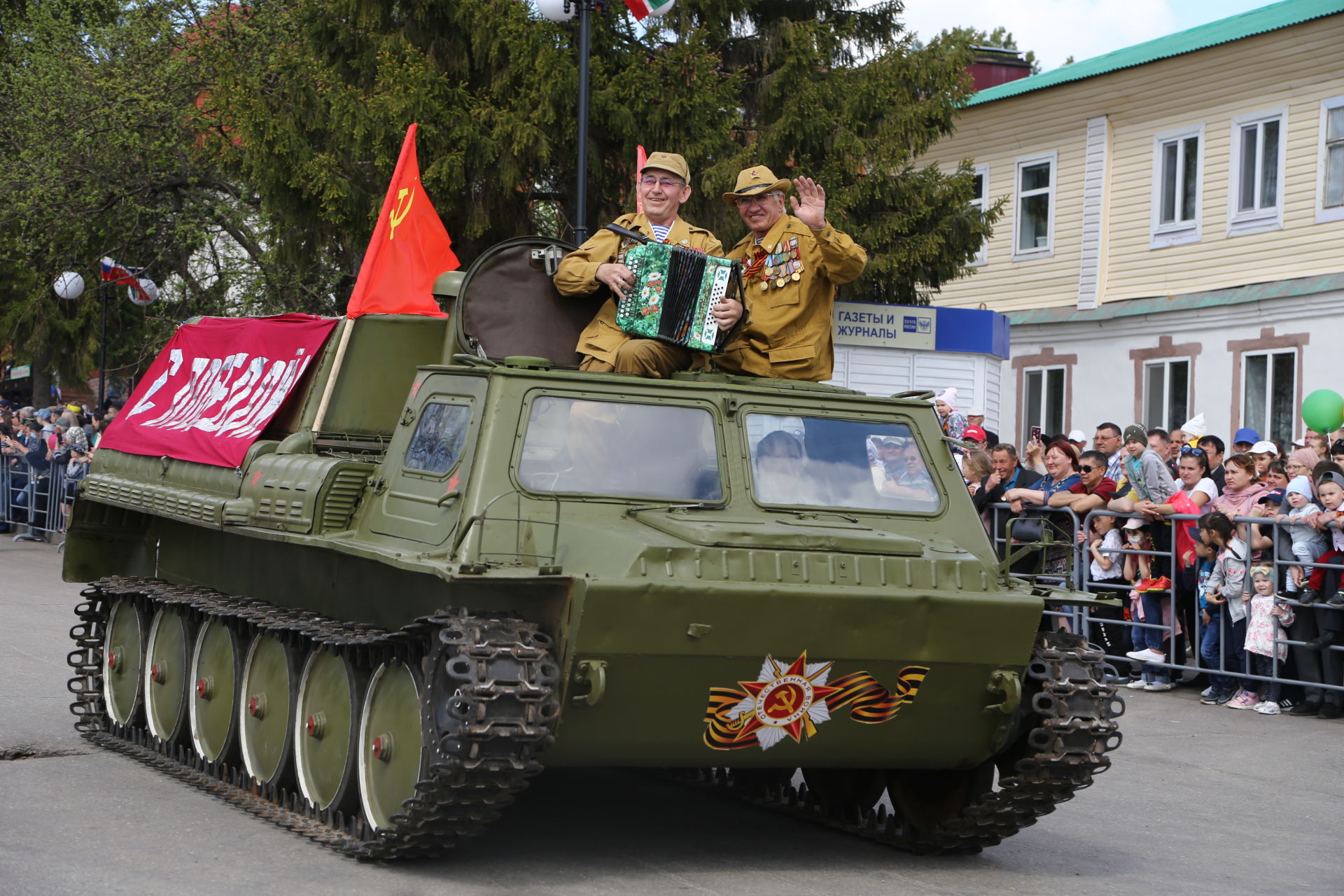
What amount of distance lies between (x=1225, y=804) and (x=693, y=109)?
456 inches

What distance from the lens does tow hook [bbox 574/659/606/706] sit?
671 centimetres

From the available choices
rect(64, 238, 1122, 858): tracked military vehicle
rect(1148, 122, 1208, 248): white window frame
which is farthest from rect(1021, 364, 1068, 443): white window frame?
rect(64, 238, 1122, 858): tracked military vehicle

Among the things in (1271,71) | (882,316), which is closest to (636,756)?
(882,316)

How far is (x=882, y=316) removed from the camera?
18.7 metres

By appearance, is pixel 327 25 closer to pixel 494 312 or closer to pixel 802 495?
pixel 494 312

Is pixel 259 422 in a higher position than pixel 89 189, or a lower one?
lower

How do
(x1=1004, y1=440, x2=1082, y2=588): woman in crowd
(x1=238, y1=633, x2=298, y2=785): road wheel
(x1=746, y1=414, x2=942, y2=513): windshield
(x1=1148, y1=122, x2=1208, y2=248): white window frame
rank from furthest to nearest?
(x1=1148, y1=122, x2=1208, y2=248): white window frame
(x1=1004, y1=440, x2=1082, y2=588): woman in crowd
(x1=238, y1=633, x2=298, y2=785): road wheel
(x1=746, y1=414, x2=942, y2=513): windshield

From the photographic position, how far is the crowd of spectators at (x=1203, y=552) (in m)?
12.2

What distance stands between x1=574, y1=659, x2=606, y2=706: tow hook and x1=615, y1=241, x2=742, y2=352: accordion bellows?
2.27 meters

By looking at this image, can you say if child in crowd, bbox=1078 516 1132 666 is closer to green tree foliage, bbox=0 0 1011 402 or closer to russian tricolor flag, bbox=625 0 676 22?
russian tricolor flag, bbox=625 0 676 22

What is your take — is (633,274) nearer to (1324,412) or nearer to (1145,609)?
(1145,609)

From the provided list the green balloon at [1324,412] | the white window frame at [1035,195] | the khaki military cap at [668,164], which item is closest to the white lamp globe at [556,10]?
the khaki military cap at [668,164]

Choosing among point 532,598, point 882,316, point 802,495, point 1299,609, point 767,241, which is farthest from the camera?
point 882,316

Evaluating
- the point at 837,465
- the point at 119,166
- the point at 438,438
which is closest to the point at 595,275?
the point at 438,438
